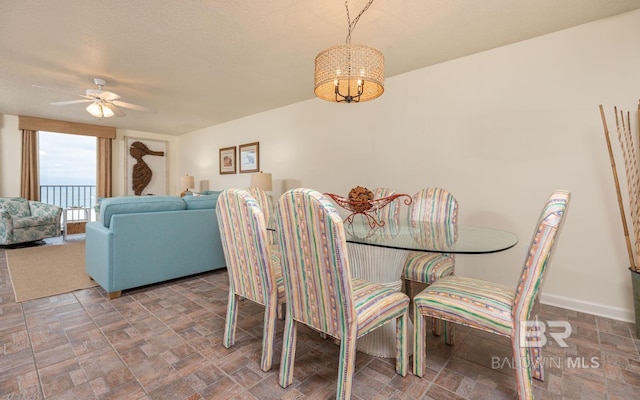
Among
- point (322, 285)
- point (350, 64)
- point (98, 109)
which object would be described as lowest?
point (322, 285)

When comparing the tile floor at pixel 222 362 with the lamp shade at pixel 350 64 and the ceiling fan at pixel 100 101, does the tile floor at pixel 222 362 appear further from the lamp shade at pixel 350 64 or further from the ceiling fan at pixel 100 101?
the ceiling fan at pixel 100 101

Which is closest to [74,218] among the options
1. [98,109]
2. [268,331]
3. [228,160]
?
[228,160]

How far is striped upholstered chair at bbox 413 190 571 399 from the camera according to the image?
118 centimetres

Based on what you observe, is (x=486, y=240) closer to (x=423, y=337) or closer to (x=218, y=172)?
(x=423, y=337)

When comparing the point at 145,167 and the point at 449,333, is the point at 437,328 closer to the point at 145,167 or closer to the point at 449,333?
the point at 449,333

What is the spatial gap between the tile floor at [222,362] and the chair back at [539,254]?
0.54 meters

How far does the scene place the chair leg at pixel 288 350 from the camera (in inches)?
57.4

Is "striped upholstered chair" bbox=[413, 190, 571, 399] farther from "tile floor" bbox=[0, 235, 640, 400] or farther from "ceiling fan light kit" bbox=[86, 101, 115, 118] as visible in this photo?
"ceiling fan light kit" bbox=[86, 101, 115, 118]

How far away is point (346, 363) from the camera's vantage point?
4.09 ft

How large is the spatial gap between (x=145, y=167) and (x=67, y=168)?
1.48 m

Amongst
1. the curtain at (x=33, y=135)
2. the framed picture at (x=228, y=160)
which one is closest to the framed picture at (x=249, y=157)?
the framed picture at (x=228, y=160)

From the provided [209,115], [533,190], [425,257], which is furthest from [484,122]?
[209,115]

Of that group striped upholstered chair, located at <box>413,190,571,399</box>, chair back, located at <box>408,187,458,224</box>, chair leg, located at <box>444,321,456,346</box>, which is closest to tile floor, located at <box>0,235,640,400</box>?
chair leg, located at <box>444,321,456,346</box>

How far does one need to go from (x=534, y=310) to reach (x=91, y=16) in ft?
11.4
